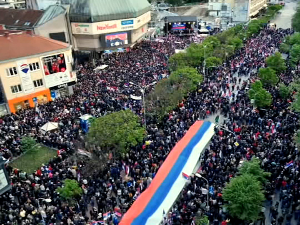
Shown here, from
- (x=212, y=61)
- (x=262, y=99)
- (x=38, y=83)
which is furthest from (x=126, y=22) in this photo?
(x=262, y=99)

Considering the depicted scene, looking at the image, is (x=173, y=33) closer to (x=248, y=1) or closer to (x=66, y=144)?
(x=248, y=1)

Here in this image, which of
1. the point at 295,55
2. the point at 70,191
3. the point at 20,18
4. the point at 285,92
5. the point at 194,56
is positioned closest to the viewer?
the point at 70,191

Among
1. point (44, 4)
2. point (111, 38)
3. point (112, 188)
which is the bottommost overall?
point (112, 188)

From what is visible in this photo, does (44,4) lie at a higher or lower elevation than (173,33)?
higher

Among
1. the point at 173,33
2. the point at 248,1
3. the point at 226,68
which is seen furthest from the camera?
the point at 248,1

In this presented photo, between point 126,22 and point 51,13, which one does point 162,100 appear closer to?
point 126,22

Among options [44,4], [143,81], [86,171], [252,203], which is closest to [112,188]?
[86,171]

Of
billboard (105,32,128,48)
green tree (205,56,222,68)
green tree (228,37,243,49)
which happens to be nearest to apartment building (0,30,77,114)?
billboard (105,32,128,48)
